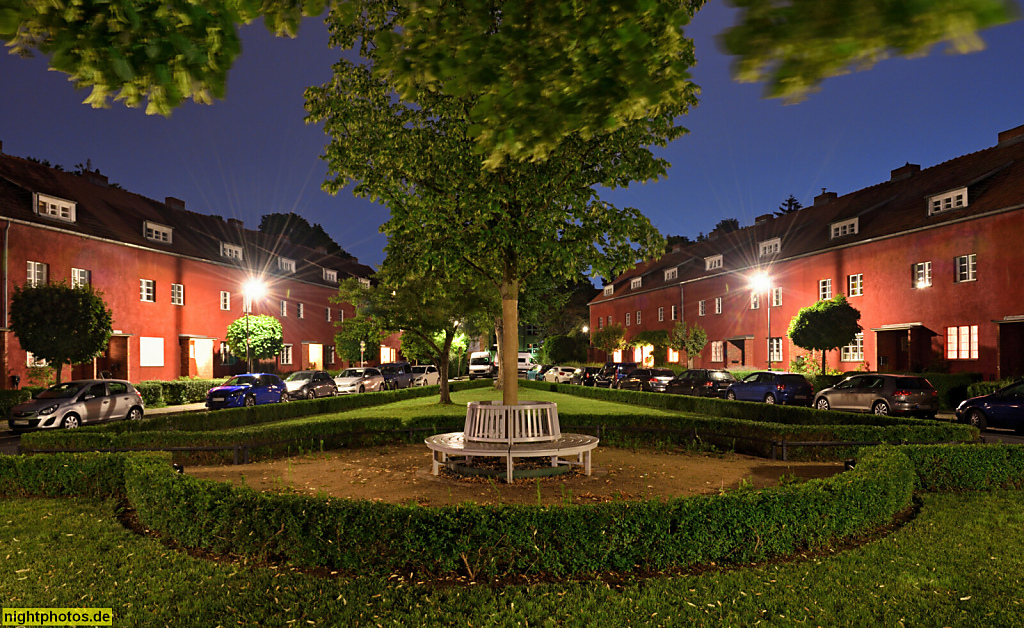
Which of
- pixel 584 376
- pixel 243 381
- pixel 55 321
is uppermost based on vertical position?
pixel 55 321

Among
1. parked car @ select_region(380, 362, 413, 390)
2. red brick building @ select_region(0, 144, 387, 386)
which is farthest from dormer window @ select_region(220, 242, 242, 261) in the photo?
parked car @ select_region(380, 362, 413, 390)

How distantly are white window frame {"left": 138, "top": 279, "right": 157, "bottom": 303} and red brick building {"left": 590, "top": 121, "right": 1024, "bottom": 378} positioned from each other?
110 feet

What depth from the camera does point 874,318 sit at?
3106 cm

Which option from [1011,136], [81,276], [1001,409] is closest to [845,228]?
[1011,136]

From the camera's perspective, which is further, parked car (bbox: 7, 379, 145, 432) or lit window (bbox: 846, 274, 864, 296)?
lit window (bbox: 846, 274, 864, 296)

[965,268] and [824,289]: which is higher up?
[965,268]

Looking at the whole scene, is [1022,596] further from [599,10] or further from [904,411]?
[904,411]

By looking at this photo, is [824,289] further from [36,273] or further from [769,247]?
[36,273]

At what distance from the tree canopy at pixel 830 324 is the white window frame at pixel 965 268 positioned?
4.15 m

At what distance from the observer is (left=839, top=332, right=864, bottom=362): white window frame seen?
31.8m

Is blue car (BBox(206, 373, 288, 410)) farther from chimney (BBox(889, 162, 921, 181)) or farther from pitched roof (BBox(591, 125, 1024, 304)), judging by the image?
chimney (BBox(889, 162, 921, 181))

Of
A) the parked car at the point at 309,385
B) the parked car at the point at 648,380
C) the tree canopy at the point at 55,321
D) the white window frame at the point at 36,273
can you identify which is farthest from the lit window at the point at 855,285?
the white window frame at the point at 36,273

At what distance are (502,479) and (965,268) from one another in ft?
88.1

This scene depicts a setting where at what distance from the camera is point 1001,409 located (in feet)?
54.0
